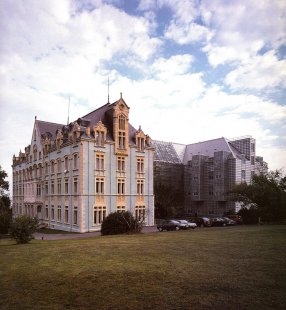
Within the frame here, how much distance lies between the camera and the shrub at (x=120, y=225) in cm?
3241

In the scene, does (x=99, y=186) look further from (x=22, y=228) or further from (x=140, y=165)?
(x=22, y=228)

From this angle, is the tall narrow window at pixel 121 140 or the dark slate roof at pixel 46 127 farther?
the dark slate roof at pixel 46 127

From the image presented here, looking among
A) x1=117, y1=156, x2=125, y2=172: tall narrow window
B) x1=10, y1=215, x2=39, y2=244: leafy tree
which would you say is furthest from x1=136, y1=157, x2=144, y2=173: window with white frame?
x1=10, y1=215, x2=39, y2=244: leafy tree

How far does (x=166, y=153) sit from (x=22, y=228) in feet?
171

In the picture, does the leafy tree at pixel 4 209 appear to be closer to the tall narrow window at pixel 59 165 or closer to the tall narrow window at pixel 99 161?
the tall narrow window at pixel 59 165

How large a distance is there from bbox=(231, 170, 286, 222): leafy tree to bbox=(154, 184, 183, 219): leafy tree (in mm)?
15430

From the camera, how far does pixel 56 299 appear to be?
8930 millimetres

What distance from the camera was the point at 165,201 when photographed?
63031mm

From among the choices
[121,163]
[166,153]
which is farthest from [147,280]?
[166,153]

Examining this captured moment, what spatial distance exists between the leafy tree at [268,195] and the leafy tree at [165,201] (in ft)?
50.6

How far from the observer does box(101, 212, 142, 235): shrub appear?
32.4 metres

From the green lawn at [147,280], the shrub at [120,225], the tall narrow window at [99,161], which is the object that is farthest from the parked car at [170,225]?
the green lawn at [147,280]

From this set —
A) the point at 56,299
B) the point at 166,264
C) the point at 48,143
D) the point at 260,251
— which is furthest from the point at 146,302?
the point at 48,143

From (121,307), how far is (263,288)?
14.7ft
